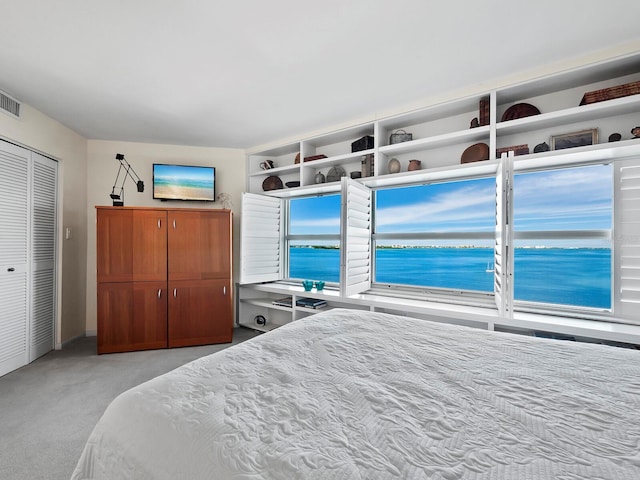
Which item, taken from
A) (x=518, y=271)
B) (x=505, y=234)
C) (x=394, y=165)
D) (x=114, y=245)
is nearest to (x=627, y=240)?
(x=518, y=271)

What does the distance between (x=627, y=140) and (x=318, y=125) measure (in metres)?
2.48

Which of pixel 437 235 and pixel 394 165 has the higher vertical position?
pixel 394 165

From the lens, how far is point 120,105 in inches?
107

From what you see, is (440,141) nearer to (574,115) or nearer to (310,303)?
(574,115)

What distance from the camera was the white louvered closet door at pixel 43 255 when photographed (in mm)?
2938

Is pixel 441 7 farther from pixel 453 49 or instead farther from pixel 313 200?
pixel 313 200

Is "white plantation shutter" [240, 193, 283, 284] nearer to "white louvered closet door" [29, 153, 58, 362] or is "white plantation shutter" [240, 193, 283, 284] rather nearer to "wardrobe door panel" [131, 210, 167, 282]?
"wardrobe door panel" [131, 210, 167, 282]

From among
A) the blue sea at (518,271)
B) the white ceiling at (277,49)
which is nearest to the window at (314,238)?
the blue sea at (518,271)

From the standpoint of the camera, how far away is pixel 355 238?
2996 mm

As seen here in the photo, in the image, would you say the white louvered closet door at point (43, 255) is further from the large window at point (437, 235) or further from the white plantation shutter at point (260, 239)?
the large window at point (437, 235)

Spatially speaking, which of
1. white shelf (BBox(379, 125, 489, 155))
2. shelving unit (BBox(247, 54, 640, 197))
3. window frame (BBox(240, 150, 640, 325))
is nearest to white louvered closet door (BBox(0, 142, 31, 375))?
shelving unit (BBox(247, 54, 640, 197))

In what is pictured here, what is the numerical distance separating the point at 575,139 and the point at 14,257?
4.83 m

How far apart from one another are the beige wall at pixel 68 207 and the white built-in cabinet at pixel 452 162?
1903mm

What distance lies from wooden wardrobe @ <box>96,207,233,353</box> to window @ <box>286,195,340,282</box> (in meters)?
0.96
